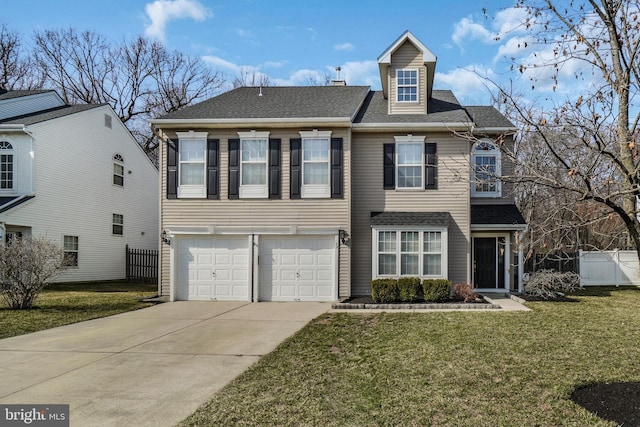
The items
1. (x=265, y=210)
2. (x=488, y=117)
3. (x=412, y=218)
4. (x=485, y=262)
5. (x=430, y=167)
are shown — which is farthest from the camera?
(x=488, y=117)

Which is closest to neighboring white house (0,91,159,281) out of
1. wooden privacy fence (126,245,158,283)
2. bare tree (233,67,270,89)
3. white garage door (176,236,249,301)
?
wooden privacy fence (126,245,158,283)

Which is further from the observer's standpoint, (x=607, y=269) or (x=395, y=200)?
(x=607, y=269)

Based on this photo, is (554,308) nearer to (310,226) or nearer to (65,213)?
(310,226)

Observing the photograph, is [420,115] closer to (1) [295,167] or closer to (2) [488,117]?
(2) [488,117]

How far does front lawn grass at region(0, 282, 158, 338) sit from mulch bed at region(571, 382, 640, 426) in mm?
9792

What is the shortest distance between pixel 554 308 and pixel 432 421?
8.64 metres

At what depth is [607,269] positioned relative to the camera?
17.6 m

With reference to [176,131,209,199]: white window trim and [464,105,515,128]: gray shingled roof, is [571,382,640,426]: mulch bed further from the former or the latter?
[176,131,209,199]: white window trim

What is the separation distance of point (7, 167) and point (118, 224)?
554 cm

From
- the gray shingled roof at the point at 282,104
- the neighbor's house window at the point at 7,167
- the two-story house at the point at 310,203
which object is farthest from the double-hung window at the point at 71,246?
the gray shingled roof at the point at 282,104

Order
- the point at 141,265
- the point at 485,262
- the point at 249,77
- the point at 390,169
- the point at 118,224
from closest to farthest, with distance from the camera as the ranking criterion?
the point at 390,169, the point at 485,262, the point at 118,224, the point at 141,265, the point at 249,77

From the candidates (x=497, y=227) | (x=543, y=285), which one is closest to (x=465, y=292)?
(x=543, y=285)

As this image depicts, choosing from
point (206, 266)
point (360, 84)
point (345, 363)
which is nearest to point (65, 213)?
point (206, 266)

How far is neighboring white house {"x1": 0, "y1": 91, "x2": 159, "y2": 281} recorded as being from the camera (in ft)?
55.7
